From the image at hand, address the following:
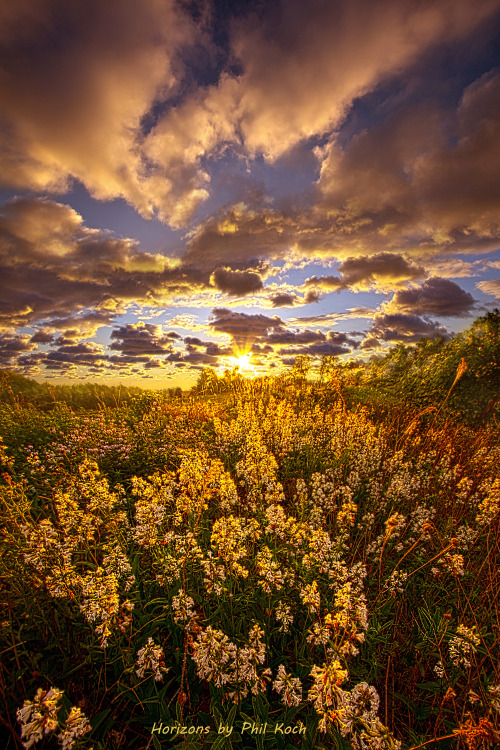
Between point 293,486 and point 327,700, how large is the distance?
4.57 meters

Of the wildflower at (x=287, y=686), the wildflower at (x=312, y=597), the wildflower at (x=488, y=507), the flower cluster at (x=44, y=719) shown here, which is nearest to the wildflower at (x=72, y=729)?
the flower cluster at (x=44, y=719)

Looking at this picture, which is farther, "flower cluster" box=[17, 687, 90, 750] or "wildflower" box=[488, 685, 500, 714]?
"wildflower" box=[488, 685, 500, 714]

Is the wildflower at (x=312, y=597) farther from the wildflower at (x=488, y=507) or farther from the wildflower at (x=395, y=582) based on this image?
the wildflower at (x=488, y=507)

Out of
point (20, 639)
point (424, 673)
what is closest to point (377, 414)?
point (424, 673)

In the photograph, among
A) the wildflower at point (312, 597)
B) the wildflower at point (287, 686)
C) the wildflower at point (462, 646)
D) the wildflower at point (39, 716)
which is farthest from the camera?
the wildflower at point (462, 646)

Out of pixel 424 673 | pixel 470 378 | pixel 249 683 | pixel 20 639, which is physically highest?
pixel 470 378

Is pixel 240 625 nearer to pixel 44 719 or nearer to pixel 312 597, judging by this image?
pixel 312 597

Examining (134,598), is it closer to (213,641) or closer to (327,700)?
(213,641)

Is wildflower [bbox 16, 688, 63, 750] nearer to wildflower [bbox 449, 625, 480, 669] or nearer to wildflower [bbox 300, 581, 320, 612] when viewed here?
wildflower [bbox 300, 581, 320, 612]

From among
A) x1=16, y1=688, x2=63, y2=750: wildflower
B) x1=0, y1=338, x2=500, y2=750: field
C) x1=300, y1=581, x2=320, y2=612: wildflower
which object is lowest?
x1=0, y1=338, x2=500, y2=750: field

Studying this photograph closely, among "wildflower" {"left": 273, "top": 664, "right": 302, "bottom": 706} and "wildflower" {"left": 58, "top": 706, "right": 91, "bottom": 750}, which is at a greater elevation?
"wildflower" {"left": 58, "top": 706, "right": 91, "bottom": 750}

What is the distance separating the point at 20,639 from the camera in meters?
2.72

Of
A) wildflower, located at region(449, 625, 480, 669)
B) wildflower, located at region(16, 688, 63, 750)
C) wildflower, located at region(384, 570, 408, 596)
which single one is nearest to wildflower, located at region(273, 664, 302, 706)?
wildflower, located at region(16, 688, 63, 750)

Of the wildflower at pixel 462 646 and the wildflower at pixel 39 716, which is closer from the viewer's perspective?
the wildflower at pixel 39 716
